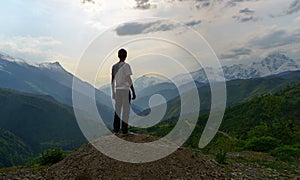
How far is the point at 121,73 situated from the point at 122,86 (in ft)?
1.40

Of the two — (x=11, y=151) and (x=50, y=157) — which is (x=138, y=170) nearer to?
(x=50, y=157)

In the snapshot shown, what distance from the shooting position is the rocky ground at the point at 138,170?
346 inches

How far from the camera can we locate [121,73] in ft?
31.0

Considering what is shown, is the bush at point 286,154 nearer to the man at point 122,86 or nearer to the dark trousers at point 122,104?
the dark trousers at point 122,104

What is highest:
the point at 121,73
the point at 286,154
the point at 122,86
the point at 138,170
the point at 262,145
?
the point at 121,73

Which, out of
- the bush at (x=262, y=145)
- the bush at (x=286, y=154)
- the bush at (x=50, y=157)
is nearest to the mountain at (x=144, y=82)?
→ the bush at (x=50, y=157)

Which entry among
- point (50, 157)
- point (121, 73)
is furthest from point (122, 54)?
point (50, 157)

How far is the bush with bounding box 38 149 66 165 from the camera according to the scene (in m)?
12.5

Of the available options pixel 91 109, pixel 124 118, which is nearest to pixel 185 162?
pixel 124 118

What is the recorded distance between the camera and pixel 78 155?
412 inches

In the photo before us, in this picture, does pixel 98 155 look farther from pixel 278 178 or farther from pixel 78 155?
pixel 278 178

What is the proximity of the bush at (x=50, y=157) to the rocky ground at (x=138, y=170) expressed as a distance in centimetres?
84

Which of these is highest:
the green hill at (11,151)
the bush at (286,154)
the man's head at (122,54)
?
the man's head at (122,54)

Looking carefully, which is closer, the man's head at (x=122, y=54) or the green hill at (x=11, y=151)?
the man's head at (x=122, y=54)
